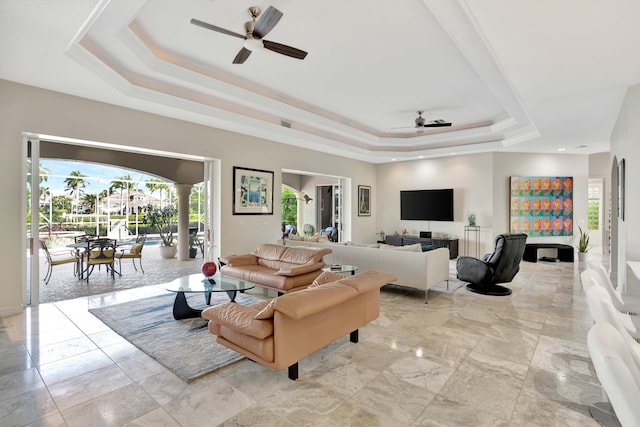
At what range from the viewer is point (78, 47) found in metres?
3.36

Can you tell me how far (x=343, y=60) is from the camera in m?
4.29

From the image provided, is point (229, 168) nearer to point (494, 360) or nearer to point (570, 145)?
point (494, 360)

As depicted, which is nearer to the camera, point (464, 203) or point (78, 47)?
point (78, 47)

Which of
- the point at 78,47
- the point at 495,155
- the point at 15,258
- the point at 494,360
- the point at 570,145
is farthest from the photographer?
the point at 495,155

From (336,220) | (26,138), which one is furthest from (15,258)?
(336,220)

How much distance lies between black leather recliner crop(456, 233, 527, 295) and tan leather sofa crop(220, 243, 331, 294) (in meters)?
2.32

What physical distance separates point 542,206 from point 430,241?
2.95m

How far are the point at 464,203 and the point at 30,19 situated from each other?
889cm

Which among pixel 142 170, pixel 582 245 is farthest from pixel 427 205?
pixel 142 170

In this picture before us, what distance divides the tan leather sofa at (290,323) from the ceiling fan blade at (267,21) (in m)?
2.28

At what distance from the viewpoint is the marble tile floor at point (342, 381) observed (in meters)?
2.26

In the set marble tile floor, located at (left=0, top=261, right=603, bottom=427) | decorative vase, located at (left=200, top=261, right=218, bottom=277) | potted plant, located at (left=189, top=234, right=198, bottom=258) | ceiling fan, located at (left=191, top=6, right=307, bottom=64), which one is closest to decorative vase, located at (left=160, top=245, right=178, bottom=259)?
potted plant, located at (left=189, top=234, right=198, bottom=258)

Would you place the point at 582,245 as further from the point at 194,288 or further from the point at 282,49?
the point at 194,288

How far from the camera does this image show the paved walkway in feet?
17.7
